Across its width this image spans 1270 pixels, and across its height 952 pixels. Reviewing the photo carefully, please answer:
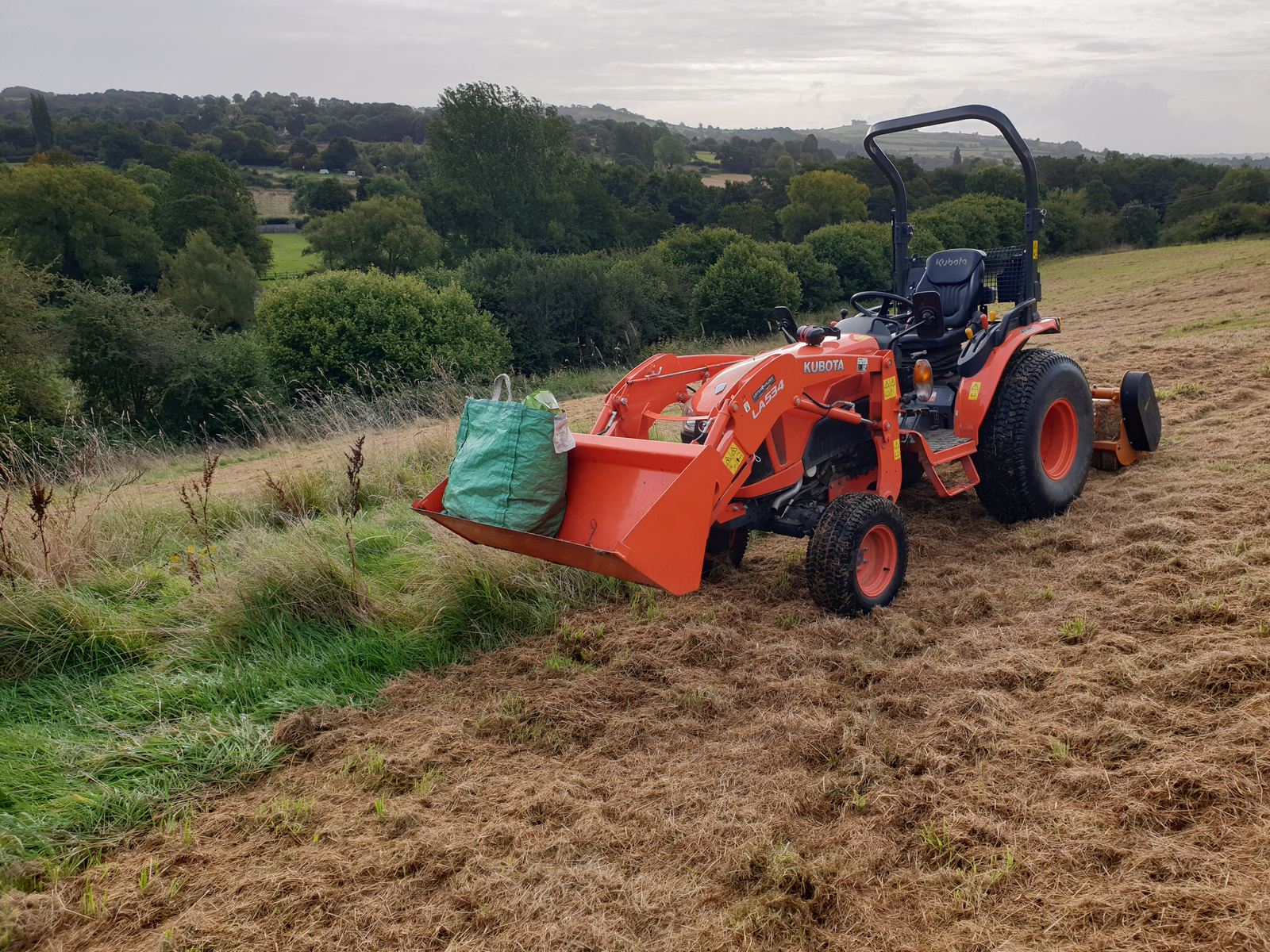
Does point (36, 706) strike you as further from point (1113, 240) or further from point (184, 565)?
point (1113, 240)

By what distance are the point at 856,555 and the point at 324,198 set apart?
2539 inches

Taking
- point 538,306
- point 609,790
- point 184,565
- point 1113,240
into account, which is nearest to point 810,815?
point 609,790

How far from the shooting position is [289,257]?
52.5m

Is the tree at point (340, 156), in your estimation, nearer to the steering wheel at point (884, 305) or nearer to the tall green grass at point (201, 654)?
the steering wheel at point (884, 305)

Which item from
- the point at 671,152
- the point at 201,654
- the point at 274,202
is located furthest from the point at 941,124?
the point at 671,152

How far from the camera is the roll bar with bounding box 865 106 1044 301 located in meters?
5.75

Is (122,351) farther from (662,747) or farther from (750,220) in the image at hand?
(750,220)

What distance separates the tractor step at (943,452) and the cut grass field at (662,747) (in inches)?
16.6

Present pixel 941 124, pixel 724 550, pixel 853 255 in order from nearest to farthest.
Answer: pixel 724 550, pixel 941 124, pixel 853 255

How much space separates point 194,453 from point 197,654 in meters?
12.8

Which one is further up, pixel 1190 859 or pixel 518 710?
pixel 1190 859

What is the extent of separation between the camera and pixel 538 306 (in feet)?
86.1

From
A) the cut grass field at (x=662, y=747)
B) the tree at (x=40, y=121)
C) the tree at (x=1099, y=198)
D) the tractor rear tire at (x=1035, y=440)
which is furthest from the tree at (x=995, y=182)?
the tree at (x=40, y=121)

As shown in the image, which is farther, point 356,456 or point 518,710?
point 356,456
